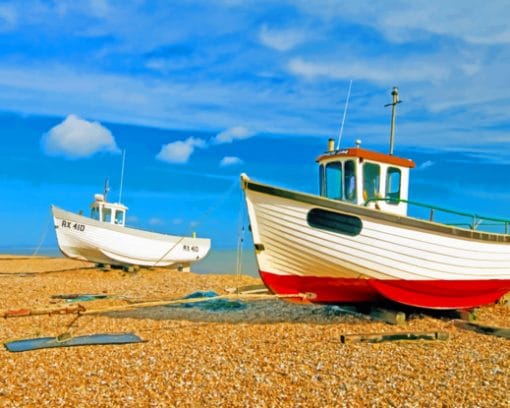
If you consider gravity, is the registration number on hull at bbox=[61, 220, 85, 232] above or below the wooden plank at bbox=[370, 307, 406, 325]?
above

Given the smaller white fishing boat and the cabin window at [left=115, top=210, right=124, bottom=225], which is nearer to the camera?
the smaller white fishing boat

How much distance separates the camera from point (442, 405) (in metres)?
5.90

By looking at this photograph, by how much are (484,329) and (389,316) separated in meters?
1.93

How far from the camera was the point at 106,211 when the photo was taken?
2342 cm

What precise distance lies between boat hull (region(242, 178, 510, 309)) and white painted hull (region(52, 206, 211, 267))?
11547 millimetres

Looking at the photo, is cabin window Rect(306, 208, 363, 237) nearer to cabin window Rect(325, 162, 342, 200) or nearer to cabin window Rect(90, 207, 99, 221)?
cabin window Rect(325, 162, 342, 200)

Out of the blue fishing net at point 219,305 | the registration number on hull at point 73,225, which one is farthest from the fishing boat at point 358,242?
the registration number on hull at point 73,225

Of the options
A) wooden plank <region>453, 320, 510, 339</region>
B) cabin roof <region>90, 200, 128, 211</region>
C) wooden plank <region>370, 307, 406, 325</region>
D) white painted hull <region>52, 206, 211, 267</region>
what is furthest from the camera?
cabin roof <region>90, 200, 128, 211</region>

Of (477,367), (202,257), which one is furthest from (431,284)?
(202,257)

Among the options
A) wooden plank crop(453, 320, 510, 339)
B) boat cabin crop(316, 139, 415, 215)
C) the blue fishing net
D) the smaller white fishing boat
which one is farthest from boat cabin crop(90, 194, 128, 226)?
wooden plank crop(453, 320, 510, 339)

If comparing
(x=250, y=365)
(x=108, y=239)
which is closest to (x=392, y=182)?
(x=250, y=365)

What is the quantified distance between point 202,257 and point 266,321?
15573 millimetres

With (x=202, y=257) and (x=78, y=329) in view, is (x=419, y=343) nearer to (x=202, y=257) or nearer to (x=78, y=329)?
(x=78, y=329)

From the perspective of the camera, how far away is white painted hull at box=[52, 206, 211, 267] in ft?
71.9
